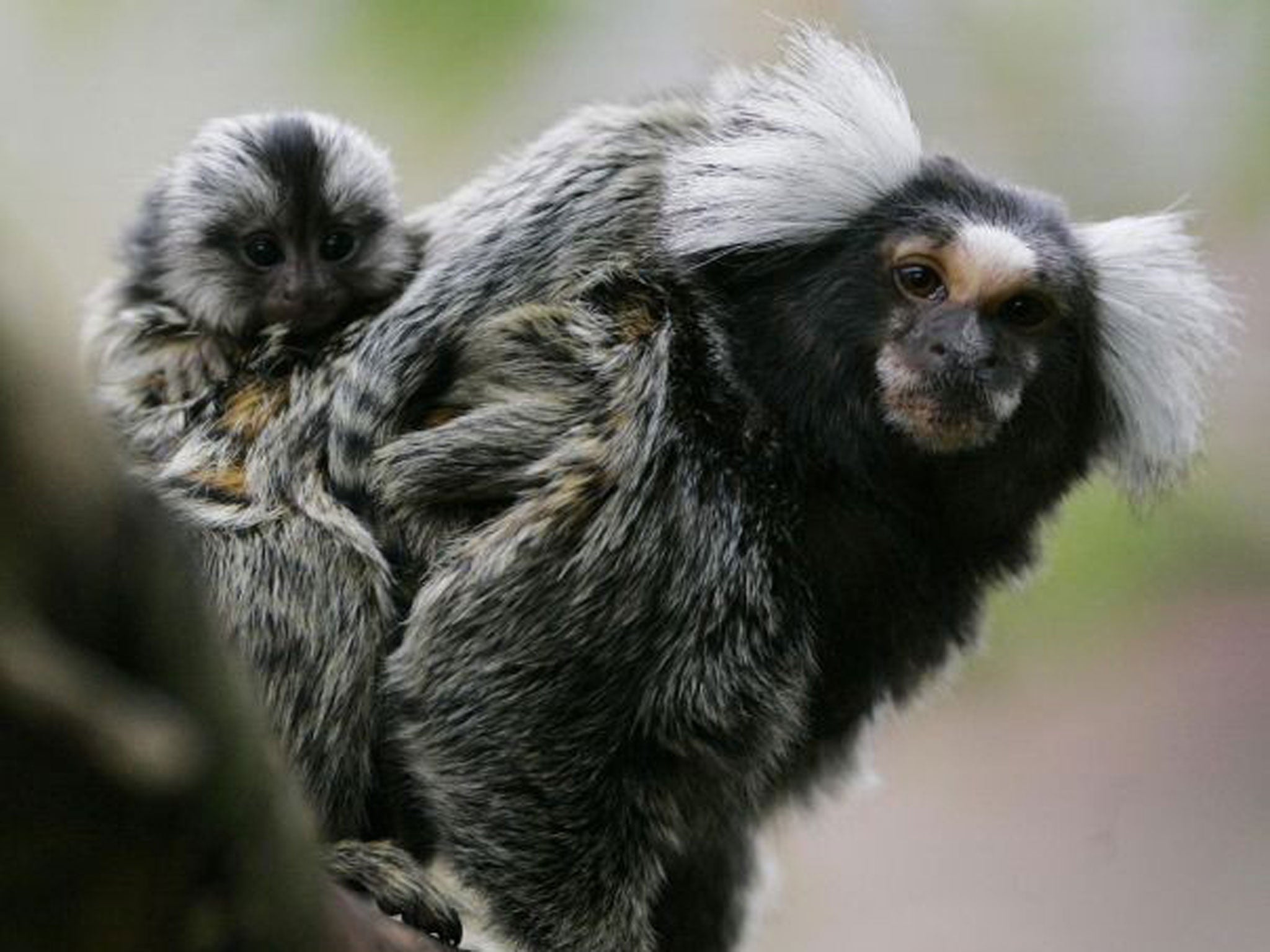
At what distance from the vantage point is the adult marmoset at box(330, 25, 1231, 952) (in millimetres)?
3320

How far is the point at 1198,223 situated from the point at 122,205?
124 inches

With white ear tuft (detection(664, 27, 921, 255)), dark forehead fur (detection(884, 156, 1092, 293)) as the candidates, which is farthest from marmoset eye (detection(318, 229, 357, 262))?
dark forehead fur (detection(884, 156, 1092, 293))

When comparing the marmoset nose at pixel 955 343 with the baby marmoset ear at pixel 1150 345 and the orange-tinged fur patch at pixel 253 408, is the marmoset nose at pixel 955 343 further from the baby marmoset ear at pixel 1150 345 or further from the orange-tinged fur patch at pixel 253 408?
the orange-tinged fur patch at pixel 253 408

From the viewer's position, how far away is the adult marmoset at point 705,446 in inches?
131

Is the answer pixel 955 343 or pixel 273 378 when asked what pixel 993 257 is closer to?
pixel 955 343

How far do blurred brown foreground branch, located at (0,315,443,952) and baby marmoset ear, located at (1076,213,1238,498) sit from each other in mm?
2495

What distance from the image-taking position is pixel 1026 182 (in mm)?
5719

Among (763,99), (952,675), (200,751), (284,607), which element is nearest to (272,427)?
(284,607)

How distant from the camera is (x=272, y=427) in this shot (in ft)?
11.6

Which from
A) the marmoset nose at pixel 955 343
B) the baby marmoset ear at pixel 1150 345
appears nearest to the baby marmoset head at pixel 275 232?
the marmoset nose at pixel 955 343

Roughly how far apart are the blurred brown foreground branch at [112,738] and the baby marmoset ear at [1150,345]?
2.50 m

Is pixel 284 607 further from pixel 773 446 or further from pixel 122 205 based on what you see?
pixel 122 205

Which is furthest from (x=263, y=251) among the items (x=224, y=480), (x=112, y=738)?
(x=112, y=738)

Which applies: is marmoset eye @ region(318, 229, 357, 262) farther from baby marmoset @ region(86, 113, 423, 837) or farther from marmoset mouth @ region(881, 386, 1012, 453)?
marmoset mouth @ region(881, 386, 1012, 453)
